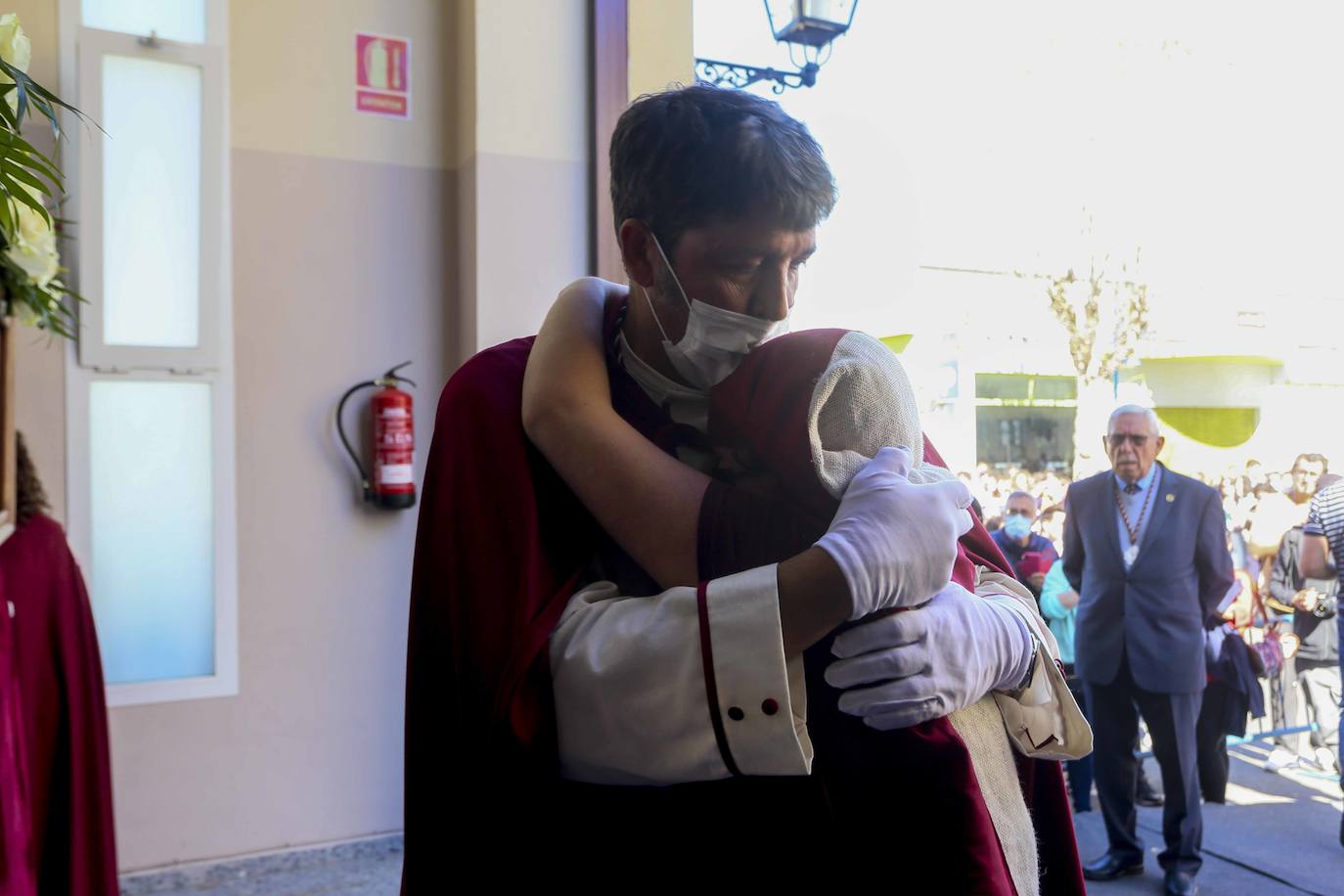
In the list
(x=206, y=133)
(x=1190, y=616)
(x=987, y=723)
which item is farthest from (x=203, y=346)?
(x=1190, y=616)

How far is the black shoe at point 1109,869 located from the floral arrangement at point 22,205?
4.51 metres

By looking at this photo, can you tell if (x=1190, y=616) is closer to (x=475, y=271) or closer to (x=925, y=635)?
(x=475, y=271)

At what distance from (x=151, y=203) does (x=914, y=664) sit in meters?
3.50

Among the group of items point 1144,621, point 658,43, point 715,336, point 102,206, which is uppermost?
point 658,43

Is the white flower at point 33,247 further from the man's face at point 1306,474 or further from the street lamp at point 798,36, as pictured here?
the man's face at point 1306,474

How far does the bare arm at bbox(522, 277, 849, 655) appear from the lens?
930mm

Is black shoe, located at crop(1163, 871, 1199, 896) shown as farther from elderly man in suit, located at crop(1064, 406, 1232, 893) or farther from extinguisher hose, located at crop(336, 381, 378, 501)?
extinguisher hose, located at crop(336, 381, 378, 501)

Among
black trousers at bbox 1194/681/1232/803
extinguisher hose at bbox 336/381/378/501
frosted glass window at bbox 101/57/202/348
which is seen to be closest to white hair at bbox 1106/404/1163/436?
black trousers at bbox 1194/681/1232/803

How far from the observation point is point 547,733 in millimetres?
1010

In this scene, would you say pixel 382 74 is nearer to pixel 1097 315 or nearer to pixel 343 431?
pixel 343 431

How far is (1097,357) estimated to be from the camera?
877 centimetres

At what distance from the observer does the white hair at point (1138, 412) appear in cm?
464

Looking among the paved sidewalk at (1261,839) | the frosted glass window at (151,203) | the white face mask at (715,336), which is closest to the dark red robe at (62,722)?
the frosted glass window at (151,203)

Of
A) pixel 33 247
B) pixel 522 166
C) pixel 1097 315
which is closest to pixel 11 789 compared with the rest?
pixel 33 247
